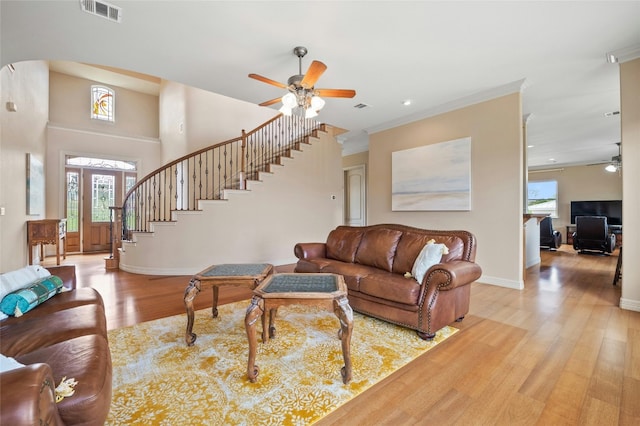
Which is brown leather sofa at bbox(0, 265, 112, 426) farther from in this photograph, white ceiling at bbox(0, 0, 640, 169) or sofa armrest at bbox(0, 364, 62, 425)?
white ceiling at bbox(0, 0, 640, 169)

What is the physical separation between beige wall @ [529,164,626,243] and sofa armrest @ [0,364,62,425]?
1248cm

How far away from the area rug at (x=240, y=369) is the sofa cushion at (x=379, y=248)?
70cm

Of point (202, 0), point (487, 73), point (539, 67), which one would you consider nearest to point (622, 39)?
point (539, 67)

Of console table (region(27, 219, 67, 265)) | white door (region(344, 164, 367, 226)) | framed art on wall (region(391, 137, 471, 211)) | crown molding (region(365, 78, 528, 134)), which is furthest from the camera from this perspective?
white door (region(344, 164, 367, 226))

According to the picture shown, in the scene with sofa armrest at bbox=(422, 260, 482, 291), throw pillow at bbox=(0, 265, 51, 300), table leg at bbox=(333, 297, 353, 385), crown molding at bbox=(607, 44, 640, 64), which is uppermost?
crown molding at bbox=(607, 44, 640, 64)

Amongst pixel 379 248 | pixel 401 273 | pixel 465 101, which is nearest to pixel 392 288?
pixel 401 273

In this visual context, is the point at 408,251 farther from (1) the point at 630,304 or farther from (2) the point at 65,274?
(2) the point at 65,274

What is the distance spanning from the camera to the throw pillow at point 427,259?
2506 mm

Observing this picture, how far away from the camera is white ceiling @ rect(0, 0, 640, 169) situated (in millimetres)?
2482

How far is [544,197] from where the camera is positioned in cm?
1009

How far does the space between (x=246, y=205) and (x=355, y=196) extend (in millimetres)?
3773

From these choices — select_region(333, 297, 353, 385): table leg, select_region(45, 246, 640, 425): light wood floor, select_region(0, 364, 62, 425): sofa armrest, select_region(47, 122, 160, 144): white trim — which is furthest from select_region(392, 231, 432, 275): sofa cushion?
select_region(47, 122, 160, 144): white trim

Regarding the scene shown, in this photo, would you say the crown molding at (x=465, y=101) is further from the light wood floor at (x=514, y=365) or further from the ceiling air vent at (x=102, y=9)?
the ceiling air vent at (x=102, y=9)

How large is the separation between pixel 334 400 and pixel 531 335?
1978mm
